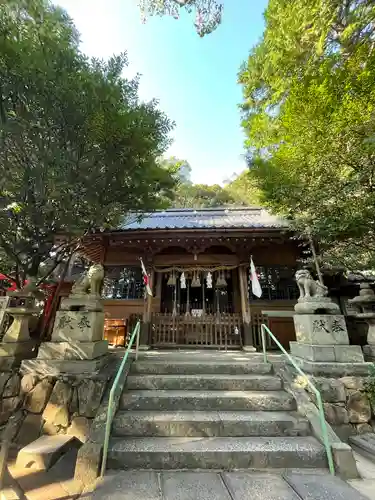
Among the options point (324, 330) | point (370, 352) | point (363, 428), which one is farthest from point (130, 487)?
point (370, 352)

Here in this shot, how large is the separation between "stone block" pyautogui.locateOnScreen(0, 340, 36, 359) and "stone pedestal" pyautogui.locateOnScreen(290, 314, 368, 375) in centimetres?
577

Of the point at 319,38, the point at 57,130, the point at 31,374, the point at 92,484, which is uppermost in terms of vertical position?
the point at 319,38

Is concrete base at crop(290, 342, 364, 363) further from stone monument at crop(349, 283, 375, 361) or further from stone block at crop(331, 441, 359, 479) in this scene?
stone block at crop(331, 441, 359, 479)

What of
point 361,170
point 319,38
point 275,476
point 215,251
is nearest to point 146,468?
point 275,476

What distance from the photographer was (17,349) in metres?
4.52

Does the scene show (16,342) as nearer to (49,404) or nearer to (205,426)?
(49,404)

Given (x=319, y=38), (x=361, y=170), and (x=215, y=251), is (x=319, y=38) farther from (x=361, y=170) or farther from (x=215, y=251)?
(x=215, y=251)

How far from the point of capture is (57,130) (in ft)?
14.9

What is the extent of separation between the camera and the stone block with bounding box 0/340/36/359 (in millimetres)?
4433

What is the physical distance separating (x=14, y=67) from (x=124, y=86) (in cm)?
208

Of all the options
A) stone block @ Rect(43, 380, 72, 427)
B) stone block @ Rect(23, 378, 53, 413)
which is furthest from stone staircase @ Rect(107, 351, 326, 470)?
stone block @ Rect(23, 378, 53, 413)

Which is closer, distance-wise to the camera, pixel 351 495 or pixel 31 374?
pixel 351 495

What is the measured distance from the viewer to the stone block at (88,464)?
2.62 metres

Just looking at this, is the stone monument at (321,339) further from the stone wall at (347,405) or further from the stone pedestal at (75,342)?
the stone pedestal at (75,342)
